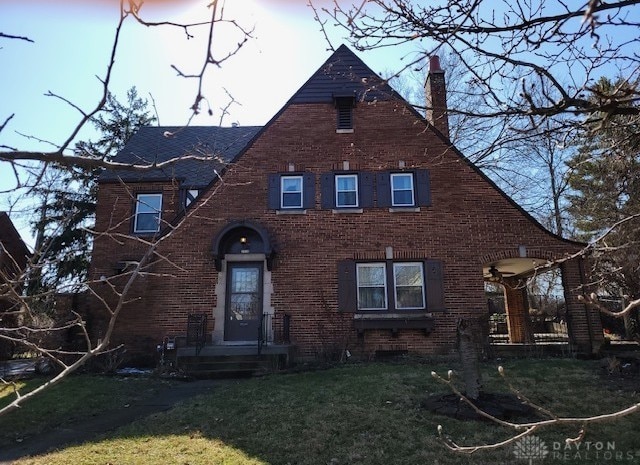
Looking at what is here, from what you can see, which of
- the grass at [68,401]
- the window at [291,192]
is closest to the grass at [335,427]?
the grass at [68,401]

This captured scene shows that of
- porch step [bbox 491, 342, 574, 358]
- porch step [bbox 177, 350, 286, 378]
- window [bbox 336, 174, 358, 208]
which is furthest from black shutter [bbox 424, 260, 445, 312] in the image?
porch step [bbox 177, 350, 286, 378]

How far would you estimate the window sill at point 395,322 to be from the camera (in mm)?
11891

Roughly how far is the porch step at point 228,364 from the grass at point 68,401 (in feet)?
3.04

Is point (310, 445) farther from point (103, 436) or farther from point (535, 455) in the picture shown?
point (103, 436)

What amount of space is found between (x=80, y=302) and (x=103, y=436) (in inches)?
298

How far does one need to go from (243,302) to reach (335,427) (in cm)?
720

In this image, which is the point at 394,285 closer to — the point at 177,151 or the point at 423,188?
the point at 423,188

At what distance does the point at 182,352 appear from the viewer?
1081cm

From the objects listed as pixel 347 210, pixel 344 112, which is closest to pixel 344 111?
pixel 344 112

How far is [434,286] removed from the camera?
478 inches

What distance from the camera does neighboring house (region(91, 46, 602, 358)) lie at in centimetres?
1205

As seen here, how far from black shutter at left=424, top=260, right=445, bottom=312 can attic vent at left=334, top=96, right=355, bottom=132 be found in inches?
189

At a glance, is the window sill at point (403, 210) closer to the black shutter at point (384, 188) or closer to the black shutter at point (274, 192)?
the black shutter at point (384, 188)

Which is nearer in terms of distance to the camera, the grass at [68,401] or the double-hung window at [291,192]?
the grass at [68,401]
